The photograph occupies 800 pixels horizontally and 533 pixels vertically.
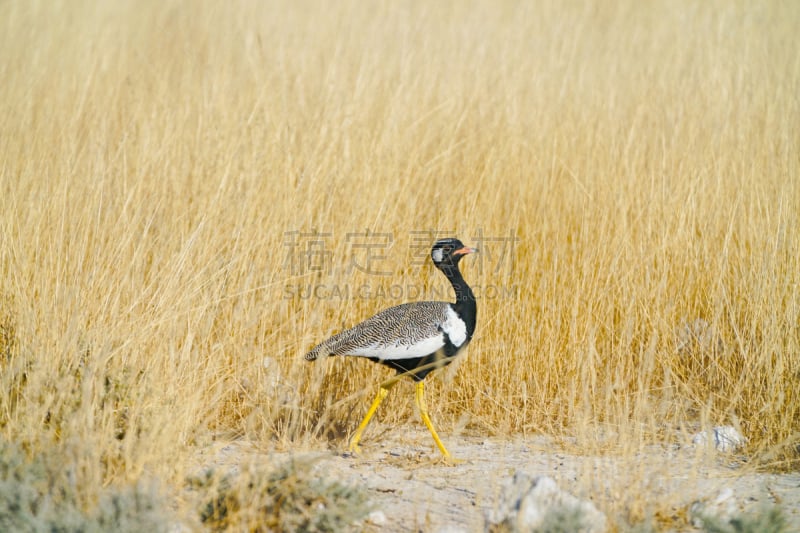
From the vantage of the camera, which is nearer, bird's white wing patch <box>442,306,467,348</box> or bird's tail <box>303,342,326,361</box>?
bird's white wing patch <box>442,306,467,348</box>

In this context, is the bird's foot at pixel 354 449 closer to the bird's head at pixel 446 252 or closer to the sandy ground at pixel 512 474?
the sandy ground at pixel 512 474

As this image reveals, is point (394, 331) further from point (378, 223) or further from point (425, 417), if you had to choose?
point (378, 223)

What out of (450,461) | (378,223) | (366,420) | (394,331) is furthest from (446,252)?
(450,461)


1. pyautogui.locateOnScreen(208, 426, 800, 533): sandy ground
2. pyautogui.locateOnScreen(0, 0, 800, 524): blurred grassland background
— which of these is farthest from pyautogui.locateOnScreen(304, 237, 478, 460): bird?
pyautogui.locateOnScreen(0, 0, 800, 524): blurred grassland background

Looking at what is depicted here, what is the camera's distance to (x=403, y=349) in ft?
13.1

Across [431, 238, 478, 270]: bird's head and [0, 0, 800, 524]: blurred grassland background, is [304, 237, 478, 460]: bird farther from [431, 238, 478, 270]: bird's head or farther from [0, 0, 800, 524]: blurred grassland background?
[0, 0, 800, 524]: blurred grassland background

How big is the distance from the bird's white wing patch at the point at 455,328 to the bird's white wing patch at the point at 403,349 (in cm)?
6

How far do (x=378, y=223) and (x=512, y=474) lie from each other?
1.89m

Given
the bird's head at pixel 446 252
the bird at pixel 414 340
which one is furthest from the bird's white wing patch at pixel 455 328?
the bird's head at pixel 446 252

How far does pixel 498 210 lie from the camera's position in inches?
208

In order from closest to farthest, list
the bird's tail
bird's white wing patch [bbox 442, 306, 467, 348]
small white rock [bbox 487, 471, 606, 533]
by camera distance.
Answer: small white rock [bbox 487, 471, 606, 533], bird's white wing patch [bbox 442, 306, 467, 348], the bird's tail

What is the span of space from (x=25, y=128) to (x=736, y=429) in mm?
4630

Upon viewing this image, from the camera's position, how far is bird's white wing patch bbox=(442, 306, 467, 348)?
4074 mm

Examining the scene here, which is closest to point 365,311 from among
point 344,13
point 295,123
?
point 295,123
